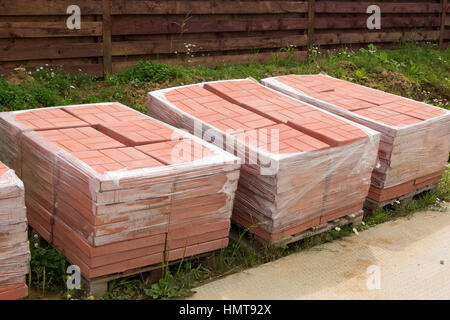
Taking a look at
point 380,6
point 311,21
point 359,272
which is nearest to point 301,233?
point 359,272

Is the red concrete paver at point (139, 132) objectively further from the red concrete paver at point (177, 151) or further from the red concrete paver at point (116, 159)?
the red concrete paver at point (116, 159)

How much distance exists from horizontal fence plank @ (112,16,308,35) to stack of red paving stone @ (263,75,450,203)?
7.30 feet

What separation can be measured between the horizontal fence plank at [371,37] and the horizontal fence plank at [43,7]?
4282mm

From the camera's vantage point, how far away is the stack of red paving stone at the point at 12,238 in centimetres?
361

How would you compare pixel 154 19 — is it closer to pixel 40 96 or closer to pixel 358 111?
pixel 40 96

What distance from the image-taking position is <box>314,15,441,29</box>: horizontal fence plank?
10078mm

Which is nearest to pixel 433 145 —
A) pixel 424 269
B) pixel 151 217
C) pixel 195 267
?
pixel 424 269

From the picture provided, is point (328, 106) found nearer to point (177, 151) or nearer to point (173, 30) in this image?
Result: point (177, 151)

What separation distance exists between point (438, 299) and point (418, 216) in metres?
1.71

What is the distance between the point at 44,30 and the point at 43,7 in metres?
0.28

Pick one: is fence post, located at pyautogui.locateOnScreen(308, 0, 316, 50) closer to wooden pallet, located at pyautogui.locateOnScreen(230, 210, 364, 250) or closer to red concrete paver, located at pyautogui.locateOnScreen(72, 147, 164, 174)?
wooden pallet, located at pyautogui.locateOnScreen(230, 210, 364, 250)

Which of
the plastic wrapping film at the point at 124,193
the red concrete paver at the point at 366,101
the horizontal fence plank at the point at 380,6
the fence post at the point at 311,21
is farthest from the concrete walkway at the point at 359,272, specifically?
the horizontal fence plank at the point at 380,6

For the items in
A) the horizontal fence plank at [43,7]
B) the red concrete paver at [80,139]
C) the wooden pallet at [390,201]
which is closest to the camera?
the red concrete paver at [80,139]

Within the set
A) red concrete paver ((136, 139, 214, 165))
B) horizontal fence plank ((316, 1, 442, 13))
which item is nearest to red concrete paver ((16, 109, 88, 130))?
red concrete paver ((136, 139, 214, 165))
